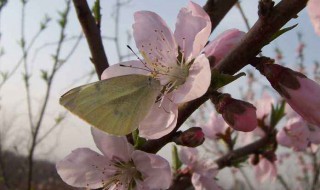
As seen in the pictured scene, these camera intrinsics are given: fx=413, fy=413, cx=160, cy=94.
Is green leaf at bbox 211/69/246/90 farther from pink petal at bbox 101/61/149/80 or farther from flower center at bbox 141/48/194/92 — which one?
pink petal at bbox 101/61/149/80

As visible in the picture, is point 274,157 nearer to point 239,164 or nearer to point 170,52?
point 239,164

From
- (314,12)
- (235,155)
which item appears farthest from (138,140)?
(235,155)

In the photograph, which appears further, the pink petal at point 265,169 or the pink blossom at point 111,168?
the pink petal at point 265,169

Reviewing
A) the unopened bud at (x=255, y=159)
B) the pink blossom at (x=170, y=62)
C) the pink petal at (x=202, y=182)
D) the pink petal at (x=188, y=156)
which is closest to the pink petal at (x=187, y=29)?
the pink blossom at (x=170, y=62)

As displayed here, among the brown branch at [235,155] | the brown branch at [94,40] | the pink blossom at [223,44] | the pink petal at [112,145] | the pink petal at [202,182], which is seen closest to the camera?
the pink blossom at [223,44]

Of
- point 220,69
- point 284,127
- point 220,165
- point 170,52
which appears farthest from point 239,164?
point 220,69

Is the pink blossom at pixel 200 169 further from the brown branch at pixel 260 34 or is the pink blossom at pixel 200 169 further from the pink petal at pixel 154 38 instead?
the brown branch at pixel 260 34
